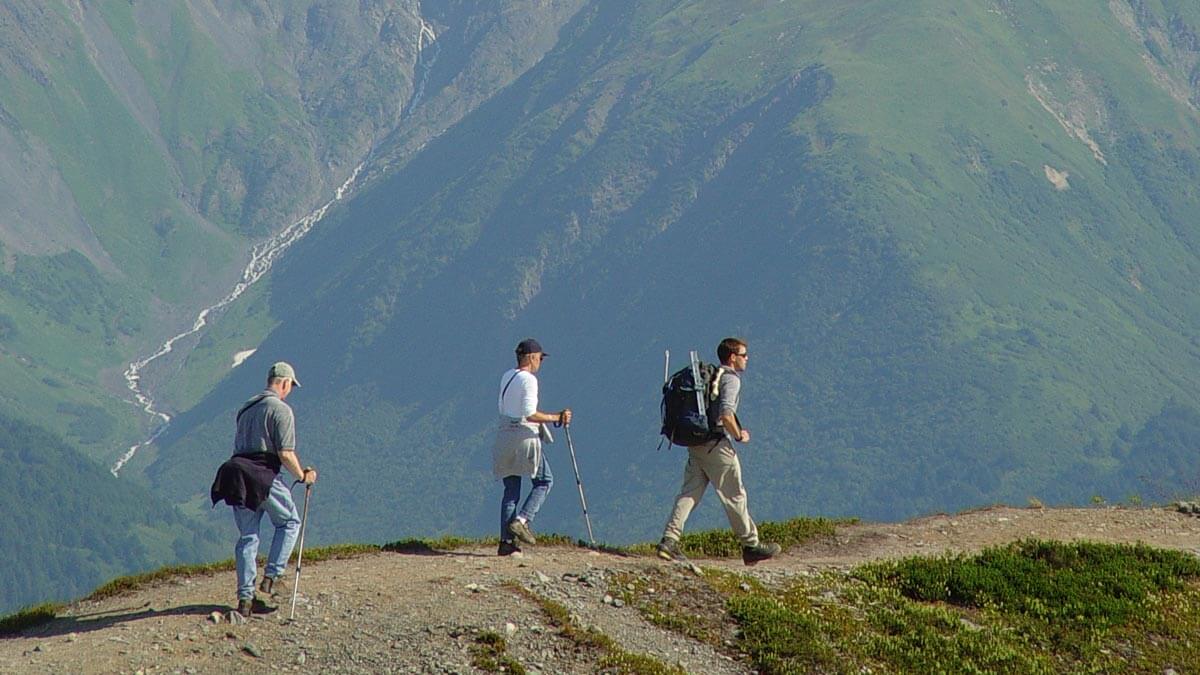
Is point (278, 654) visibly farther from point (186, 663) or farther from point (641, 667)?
point (641, 667)

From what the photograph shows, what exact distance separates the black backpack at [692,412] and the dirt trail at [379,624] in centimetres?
211

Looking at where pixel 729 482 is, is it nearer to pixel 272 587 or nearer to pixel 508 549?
pixel 508 549

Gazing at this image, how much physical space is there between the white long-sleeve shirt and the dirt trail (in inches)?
92.8

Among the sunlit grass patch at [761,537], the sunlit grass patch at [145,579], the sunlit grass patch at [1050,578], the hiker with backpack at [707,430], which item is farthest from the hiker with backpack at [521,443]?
the sunlit grass patch at [1050,578]

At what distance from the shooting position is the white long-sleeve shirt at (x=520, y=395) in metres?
24.0

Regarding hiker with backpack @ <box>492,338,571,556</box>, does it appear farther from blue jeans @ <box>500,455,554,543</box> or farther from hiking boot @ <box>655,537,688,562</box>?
hiking boot @ <box>655,537,688,562</box>

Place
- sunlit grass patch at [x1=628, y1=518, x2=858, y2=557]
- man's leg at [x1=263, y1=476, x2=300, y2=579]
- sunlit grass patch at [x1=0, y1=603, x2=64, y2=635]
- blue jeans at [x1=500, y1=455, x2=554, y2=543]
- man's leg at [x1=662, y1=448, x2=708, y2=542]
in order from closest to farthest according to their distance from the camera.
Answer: man's leg at [x1=263, y1=476, x2=300, y2=579] < sunlit grass patch at [x1=0, y1=603, x2=64, y2=635] < blue jeans at [x1=500, y1=455, x2=554, y2=543] < man's leg at [x1=662, y1=448, x2=708, y2=542] < sunlit grass patch at [x1=628, y1=518, x2=858, y2=557]

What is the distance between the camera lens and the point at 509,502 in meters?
24.7

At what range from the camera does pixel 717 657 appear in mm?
20109

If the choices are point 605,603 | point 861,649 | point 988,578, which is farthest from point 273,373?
point 988,578

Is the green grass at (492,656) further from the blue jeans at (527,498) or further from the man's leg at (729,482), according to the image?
the man's leg at (729,482)

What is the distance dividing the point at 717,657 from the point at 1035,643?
5.01 m

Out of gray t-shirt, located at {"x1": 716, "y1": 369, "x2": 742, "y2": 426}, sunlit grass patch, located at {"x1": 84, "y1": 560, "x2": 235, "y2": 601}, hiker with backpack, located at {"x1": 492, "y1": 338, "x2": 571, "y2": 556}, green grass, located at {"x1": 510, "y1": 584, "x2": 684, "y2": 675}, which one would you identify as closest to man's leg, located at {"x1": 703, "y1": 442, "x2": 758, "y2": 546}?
gray t-shirt, located at {"x1": 716, "y1": 369, "x2": 742, "y2": 426}

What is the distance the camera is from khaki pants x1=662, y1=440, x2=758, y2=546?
24.5 metres
